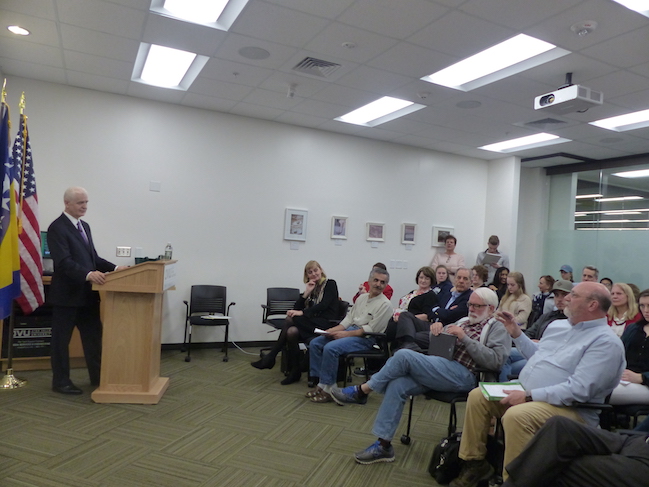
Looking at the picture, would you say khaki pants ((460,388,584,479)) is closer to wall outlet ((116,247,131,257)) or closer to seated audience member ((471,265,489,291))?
seated audience member ((471,265,489,291))

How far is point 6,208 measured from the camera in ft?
10.7

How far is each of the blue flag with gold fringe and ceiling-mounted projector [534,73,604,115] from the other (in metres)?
4.52

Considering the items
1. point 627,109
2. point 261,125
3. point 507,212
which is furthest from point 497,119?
point 261,125

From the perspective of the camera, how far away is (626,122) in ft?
20.9

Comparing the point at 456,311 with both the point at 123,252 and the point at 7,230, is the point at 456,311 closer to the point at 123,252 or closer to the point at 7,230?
the point at 7,230

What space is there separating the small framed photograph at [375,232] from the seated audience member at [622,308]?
392 cm

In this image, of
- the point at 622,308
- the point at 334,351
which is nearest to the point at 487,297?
the point at 334,351

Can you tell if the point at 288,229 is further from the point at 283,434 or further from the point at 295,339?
the point at 283,434

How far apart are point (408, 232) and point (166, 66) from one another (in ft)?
15.2

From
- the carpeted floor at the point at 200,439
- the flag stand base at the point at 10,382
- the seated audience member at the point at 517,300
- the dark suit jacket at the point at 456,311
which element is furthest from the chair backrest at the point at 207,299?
the seated audience member at the point at 517,300

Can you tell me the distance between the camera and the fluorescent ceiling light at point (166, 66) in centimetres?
515

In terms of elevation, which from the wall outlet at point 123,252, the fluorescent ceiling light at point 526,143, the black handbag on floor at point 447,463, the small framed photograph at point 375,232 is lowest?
the black handbag on floor at point 447,463

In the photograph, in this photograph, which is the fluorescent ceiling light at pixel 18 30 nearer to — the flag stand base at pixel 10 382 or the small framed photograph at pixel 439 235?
the flag stand base at pixel 10 382

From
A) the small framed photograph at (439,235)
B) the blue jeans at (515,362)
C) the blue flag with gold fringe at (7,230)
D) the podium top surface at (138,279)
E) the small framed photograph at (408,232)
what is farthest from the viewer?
the small framed photograph at (439,235)
